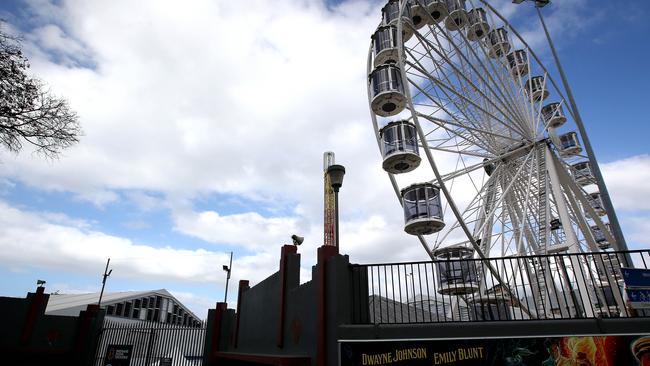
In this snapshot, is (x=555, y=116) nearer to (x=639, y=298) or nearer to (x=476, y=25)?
(x=476, y=25)

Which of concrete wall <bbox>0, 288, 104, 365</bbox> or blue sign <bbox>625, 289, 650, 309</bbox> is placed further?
concrete wall <bbox>0, 288, 104, 365</bbox>

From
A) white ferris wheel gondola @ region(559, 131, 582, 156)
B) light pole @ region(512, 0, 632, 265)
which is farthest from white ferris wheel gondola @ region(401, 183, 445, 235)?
white ferris wheel gondola @ region(559, 131, 582, 156)

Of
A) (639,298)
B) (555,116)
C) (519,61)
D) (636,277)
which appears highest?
(519,61)

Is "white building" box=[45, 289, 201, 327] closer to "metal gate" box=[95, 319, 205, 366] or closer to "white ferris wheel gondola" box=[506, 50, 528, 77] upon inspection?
"metal gate" box=[95, 319, 205, 366]

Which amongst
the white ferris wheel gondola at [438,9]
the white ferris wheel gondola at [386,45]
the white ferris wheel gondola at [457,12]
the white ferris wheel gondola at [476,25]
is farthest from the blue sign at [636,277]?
the white ferris wheel gondola at [438,9]

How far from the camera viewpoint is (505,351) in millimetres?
7668

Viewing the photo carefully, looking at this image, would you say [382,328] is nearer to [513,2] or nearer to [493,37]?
[513,2]

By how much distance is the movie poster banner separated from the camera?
736cm

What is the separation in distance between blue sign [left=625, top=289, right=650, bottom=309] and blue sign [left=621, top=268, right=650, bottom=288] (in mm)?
103

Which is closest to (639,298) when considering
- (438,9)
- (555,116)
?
Answer: (438,9)

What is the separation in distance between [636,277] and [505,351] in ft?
10.5

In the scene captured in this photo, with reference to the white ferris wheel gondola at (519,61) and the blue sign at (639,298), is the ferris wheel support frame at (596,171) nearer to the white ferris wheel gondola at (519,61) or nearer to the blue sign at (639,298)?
the blue sign at (639,298)

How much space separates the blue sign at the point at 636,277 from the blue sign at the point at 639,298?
103mm

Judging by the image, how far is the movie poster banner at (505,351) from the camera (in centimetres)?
736
